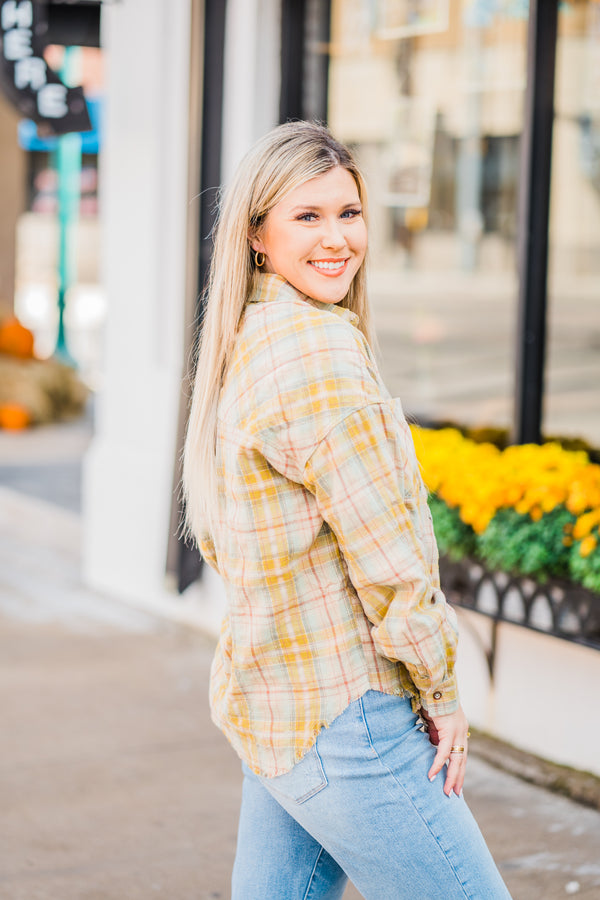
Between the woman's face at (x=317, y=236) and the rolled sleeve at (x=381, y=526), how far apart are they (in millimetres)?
271

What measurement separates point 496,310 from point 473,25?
3.92ft

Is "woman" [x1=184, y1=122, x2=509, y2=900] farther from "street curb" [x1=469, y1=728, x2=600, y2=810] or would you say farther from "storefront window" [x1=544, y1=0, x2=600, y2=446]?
"storefront window" [x1=544, y1=0, x2=600, y2=446]

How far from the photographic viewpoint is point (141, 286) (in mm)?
5902

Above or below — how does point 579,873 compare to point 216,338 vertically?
below

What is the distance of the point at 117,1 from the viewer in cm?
582

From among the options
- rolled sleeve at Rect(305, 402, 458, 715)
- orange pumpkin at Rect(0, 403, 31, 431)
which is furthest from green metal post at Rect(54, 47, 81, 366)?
rolled sleeve at Rect(305, 402, 458, 715)

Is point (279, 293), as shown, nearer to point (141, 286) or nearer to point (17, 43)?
point (141, 286)

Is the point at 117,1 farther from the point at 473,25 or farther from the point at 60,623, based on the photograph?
the point at 60,623

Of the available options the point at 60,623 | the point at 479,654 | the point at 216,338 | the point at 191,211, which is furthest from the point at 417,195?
the point at 216,338

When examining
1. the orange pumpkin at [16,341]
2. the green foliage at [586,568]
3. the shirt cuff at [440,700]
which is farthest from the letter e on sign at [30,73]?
the orange pumpkin at [16,341]

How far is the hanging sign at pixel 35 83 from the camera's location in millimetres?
5887

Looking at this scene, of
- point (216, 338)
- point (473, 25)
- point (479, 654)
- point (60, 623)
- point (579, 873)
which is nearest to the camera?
point (216, 338)

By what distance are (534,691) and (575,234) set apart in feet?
5.85

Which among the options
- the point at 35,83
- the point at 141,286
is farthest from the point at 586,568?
the point at 35,83
